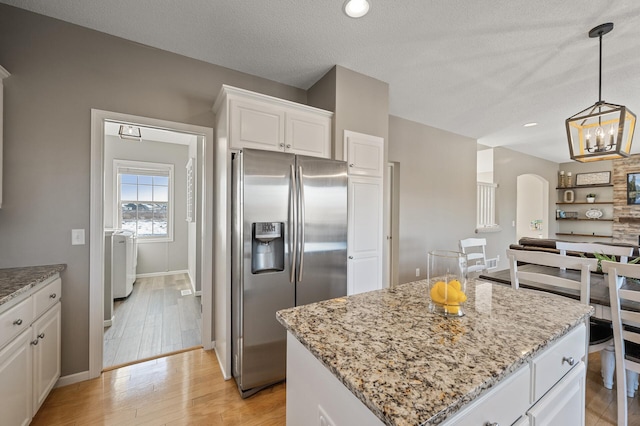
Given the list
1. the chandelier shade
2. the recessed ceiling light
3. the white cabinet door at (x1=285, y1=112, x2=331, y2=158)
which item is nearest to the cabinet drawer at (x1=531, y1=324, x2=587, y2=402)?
the chandelier shade

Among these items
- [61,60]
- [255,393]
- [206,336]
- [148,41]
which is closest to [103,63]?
[61,60]

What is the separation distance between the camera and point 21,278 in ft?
5.29

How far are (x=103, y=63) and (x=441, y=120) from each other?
13.4 ft

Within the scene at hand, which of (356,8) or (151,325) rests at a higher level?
(356,8)

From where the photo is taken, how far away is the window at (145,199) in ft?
16.5

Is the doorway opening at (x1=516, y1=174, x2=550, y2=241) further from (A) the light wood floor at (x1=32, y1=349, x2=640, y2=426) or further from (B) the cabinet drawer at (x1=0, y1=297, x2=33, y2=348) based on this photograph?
(B) the cabinet drawer at (x1=0, y1=297, x2=33, y2=348)

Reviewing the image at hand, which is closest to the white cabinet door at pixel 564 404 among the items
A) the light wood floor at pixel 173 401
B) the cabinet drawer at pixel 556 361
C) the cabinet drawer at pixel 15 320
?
the cabinet drawer at pixel 556 361

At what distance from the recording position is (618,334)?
159 cm

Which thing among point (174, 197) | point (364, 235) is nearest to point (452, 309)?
point (364, 235)

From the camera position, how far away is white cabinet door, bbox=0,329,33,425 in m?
1.29

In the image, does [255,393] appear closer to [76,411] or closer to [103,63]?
[76,411]

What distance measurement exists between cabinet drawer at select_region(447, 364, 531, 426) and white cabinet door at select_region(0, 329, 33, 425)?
1995 millimetres

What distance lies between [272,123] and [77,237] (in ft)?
5.76

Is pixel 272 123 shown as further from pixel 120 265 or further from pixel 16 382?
pixel 120 265
